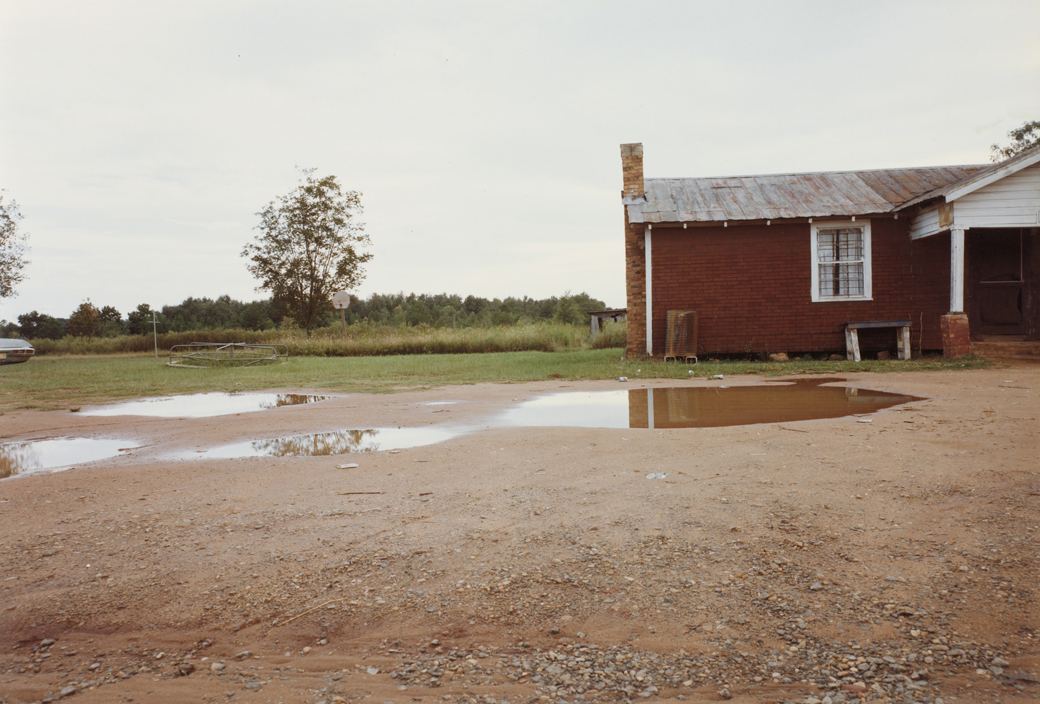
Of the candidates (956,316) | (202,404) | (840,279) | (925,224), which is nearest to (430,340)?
(840,279)

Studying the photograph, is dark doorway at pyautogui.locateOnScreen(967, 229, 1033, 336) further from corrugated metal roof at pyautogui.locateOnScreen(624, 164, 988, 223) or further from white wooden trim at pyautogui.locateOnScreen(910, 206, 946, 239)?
white wooden trim at pyautogui.locateOnScreen(910, 206, 946, 239)

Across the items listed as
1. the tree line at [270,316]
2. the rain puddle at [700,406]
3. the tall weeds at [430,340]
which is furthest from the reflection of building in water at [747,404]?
the tree line at [270,316]

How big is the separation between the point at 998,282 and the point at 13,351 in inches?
1397

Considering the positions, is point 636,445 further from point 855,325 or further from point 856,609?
point 855,325

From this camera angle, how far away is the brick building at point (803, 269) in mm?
15789

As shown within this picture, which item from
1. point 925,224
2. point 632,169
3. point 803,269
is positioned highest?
point 632,169

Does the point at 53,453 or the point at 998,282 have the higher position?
the point at 998,282

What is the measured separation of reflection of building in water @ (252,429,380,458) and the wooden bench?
12.4m

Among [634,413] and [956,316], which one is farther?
[956,316]

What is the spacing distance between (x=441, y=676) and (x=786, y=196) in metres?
16.9

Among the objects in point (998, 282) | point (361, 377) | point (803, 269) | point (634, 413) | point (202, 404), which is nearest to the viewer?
point (634, 413)

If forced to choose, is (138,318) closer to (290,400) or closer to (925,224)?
(290,400)

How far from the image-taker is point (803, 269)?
1605cm

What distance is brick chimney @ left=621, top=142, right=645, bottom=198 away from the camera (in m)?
17.7
